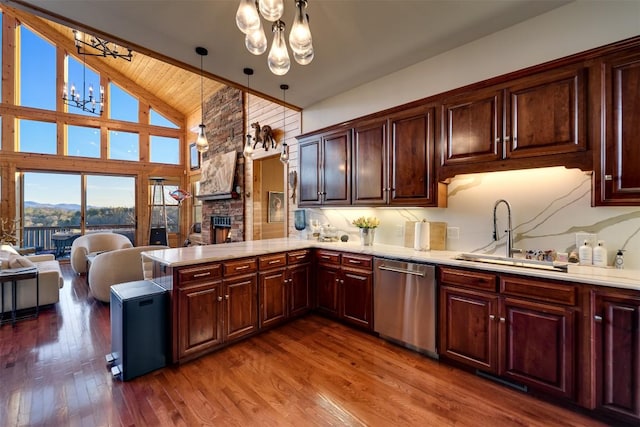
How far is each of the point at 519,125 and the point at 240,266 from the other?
110 inches

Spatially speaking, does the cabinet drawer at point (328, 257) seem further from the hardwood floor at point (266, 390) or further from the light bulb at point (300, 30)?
the light bulb at point (300, 30)

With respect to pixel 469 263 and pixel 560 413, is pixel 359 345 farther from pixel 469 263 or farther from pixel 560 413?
pixel 560 413

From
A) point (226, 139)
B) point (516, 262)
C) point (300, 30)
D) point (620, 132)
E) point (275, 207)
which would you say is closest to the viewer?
point (300, 30)

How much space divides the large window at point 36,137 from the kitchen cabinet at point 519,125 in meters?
9.28

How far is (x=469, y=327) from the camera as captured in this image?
2336mm

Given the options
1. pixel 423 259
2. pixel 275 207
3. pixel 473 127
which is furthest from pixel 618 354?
pixel 275 207

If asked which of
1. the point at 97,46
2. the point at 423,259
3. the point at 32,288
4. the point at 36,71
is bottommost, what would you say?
the point at 32,288

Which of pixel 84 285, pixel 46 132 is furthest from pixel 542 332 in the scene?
pixel 46 132

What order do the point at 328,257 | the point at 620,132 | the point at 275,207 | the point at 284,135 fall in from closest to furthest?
the point at 620,132 → the point at 328,257 → the point at 284,135 → the point at 275,207

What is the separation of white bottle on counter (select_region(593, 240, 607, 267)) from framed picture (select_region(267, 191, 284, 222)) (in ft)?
16.1

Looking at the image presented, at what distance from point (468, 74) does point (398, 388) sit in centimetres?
296

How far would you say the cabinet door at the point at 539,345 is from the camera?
1902 millimetres

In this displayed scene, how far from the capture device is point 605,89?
1.91 meters

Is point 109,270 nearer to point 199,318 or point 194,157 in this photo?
point 199,318
